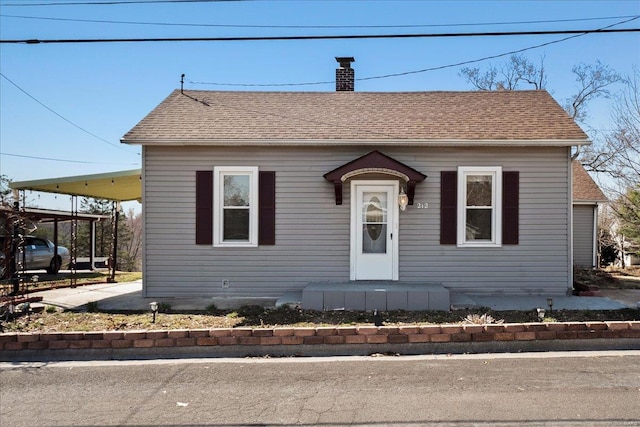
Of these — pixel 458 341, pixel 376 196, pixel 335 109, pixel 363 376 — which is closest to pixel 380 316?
pixel 458 341

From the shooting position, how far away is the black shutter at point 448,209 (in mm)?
9719

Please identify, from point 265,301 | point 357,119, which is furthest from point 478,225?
point 265,301

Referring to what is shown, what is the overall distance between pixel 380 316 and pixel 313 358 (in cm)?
183

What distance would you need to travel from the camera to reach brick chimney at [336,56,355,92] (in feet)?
43.5

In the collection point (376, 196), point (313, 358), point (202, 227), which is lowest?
point (313, 358)

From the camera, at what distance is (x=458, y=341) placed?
20.9ft

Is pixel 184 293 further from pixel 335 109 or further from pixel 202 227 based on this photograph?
pixel 335 109

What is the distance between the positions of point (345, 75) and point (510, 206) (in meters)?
6.04

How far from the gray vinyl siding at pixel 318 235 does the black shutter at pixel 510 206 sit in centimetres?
14

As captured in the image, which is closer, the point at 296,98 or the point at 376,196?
the point at 376,196

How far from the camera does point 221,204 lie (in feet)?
32.3

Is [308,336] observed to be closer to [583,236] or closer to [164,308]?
[164,308]

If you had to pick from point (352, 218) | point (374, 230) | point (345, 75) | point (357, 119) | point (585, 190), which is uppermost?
point (345, 75)

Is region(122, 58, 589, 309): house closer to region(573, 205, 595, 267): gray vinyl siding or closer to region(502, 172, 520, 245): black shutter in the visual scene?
region(502, 172, 520, 245): black shutter
